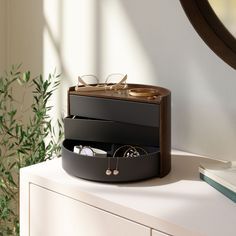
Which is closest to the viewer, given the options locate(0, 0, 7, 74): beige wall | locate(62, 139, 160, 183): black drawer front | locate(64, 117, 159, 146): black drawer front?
locate(62, 139, 160, 183): black drawer front

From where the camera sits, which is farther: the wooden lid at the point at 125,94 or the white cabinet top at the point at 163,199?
the wooden lid at the point at 125,94

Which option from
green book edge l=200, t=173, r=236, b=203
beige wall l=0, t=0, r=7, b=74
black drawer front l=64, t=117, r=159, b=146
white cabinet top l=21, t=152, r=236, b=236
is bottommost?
white cabinet top l=21, t=152, r=236, b=236

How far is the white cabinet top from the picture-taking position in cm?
96

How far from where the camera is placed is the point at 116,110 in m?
1.26

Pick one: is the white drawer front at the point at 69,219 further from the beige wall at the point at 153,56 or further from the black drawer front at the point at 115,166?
the beige wall at the point at 153,56

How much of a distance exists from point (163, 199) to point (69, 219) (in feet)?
0.84

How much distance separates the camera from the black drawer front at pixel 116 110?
47.8 inches

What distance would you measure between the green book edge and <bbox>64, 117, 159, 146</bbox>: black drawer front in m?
0.17

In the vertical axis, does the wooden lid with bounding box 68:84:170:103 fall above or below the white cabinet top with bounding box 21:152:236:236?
above

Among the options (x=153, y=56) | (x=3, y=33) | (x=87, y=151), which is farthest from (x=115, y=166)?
(x=3, y=33)

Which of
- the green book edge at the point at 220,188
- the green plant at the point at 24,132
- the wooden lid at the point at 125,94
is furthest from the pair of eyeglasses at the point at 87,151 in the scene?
the green plant at the point at 24,132

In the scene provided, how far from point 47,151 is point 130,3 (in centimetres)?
65

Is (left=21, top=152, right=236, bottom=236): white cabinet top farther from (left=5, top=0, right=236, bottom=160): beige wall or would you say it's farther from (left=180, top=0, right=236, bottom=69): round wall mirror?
(left=180, top=0, right=236, bottom=69): round wall mirror

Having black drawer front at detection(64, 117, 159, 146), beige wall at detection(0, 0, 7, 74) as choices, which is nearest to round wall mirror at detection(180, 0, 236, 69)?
black drawer front at detection(64, 117, 159, 146)
